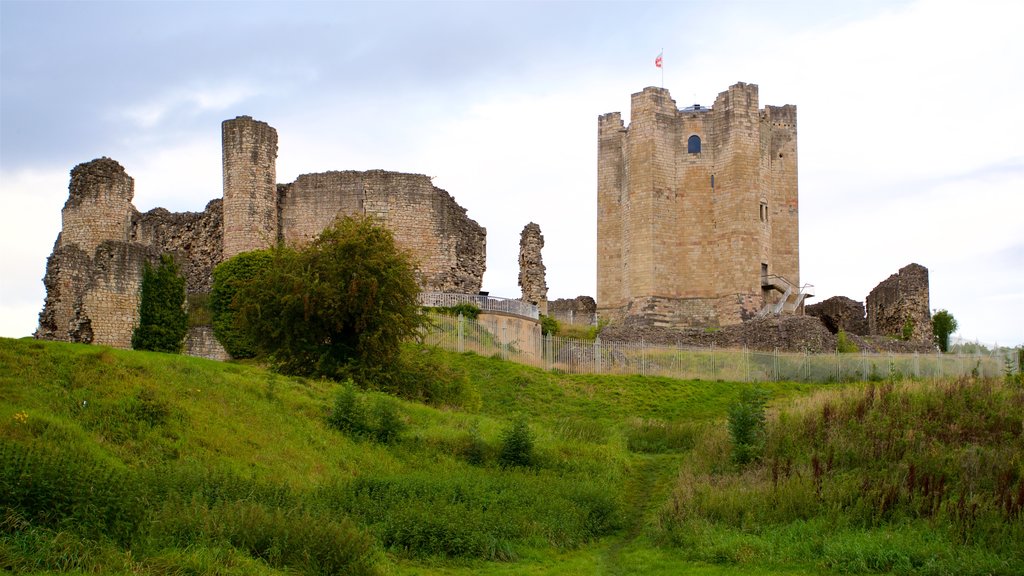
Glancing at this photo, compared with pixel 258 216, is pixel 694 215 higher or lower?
higher

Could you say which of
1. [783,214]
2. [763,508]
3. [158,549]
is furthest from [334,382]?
[783,214]

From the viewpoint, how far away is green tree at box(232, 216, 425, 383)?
1022 inches

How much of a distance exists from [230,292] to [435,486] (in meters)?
20.6

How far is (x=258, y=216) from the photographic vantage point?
41.0 metres

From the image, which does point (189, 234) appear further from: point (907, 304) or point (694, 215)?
point (907, 304)

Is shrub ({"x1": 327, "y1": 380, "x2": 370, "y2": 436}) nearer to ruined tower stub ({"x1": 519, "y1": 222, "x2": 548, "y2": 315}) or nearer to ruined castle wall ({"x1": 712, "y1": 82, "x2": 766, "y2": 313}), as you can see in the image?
ruined tower stub ({"x1": 519, "y1": 222, "x2": 548, "y2": 315})

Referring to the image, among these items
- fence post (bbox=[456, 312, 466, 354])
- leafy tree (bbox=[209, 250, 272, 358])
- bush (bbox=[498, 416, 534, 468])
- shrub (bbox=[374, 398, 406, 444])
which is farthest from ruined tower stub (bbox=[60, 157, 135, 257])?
bush (bbox=[498, 416, 534, 468])

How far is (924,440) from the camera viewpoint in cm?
1844

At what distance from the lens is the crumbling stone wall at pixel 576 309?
52.6 metres

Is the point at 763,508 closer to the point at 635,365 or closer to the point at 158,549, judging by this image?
the point at 158,549

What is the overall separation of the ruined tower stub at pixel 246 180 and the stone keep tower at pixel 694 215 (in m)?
16.9

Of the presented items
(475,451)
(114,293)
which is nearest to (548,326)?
(114,293)

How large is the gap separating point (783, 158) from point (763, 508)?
38.6 m

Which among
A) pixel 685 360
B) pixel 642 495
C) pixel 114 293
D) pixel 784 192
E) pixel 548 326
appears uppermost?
pixel 784 192
